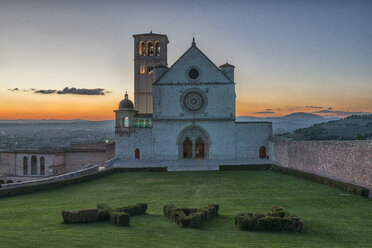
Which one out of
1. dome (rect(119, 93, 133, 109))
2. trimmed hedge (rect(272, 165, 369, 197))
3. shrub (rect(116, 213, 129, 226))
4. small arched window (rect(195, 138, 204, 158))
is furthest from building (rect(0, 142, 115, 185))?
shrub (rect(116, 213, 129, 226))

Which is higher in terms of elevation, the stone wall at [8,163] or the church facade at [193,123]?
the church facade at [193,123]

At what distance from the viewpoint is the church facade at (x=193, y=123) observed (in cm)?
3978

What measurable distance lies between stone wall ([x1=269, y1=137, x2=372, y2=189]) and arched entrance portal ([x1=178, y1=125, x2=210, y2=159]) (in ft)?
36.6

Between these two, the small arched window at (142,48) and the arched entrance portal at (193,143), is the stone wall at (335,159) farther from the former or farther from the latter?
the small arched window at (142,48)

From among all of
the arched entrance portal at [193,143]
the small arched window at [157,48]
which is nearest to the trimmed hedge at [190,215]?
the arched entrance portal at [193,143]

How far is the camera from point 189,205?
1630 cm

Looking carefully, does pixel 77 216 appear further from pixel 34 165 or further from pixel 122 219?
pixel 34 165

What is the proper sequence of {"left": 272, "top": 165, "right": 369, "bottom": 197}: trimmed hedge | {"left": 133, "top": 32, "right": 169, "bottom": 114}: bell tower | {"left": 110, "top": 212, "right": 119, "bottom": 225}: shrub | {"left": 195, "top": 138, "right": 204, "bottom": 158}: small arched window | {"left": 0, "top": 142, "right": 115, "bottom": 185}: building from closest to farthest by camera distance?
{"left": 110, "top": 212, "right": 119, "bottom": 225}: shrub
{"left": 272, "top": 165, "right": 369, "bottom": 197}: trimmed hedge
{"left": 195, "top": 138, "right": 204, "bottom": 158}: small arched window
{"left": 0, "top": 142, "right": 115, "bottom": 185}: building
{"left": 133, "top": 32, "right": 169, "bottom": 114}: bell tower

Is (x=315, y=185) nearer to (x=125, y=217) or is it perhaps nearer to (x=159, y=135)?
(x=125, y=217)

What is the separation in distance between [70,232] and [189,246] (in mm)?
3994

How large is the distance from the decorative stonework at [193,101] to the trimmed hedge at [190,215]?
89.2ft

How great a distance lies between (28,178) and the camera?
4212 centimetres

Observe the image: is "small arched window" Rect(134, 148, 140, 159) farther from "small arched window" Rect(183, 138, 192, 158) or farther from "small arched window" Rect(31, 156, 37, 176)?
"small arched window" Rect(31, 156, 37, 176)

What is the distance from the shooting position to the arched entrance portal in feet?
132
